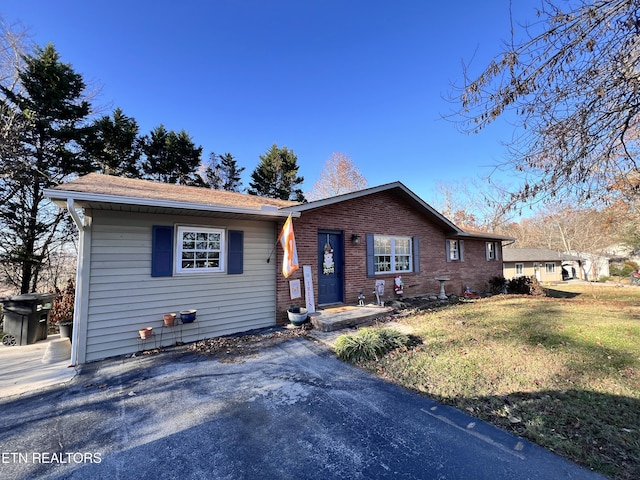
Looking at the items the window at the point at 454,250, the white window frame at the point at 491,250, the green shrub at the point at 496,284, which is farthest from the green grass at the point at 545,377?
the white window frame at the point at 491,250

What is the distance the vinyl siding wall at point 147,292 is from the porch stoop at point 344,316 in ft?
4.74

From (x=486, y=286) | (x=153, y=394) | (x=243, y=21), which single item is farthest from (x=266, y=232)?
(x=486, y=286)

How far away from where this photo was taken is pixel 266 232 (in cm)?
672

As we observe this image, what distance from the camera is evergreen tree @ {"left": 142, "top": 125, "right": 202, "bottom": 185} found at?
53.8 feet

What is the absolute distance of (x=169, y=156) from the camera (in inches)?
662

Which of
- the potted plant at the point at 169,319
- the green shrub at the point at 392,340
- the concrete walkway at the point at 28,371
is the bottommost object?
the concrete walkway at the point at 28,371

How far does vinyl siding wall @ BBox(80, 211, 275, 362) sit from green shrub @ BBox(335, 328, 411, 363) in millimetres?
2576

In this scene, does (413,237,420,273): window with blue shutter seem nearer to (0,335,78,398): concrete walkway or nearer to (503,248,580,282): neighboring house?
(0,335,78,398): concrete walkway

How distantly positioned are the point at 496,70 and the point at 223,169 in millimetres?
20904

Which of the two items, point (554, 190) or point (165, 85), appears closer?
point (554, 190)

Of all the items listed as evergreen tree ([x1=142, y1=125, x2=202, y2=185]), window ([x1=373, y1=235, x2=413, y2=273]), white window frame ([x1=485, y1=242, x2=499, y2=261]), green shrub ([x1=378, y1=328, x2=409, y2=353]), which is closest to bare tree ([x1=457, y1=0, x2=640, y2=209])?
green shrub ([x1=378, y1=328, x2=409, y2=353])

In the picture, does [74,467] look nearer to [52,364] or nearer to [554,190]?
[52,364]

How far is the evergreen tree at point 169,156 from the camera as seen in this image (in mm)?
16406

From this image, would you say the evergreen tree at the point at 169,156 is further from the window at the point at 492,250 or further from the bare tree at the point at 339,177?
the window at the point at 492,250
